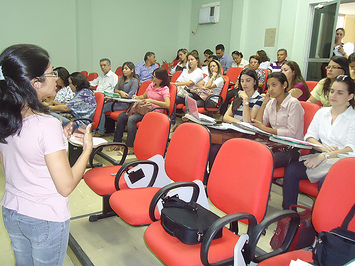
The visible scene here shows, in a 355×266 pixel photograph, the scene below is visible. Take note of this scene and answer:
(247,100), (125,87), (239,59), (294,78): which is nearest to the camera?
(247,100)

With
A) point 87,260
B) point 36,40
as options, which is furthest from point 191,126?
point 36,40

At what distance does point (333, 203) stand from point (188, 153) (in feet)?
2.91

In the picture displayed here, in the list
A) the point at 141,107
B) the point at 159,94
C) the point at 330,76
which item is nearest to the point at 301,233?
the point at 330,76

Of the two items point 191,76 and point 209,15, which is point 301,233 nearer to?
point 191,76

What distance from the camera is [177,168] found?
6.53ft

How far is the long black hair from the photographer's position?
3.29 ft

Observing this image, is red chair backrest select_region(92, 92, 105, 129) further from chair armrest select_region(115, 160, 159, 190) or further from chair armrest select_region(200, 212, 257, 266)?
chair armrest select_region(200, 212, 257, 266)

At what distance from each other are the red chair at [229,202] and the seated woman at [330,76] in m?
2.17

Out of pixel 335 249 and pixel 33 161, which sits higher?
pixel 33 161

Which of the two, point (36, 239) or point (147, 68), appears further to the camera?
→ point (147, 68)

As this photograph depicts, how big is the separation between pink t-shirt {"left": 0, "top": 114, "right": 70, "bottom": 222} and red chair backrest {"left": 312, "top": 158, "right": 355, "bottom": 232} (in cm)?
119

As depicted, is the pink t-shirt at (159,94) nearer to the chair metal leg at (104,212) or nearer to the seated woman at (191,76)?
the seated woman at (191,76)

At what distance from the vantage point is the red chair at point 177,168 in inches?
67.4

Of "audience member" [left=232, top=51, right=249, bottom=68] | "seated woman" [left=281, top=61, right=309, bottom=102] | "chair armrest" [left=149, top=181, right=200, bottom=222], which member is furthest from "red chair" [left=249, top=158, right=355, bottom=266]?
"audience member" [left=232, top=51, right=249, bottom=68]
